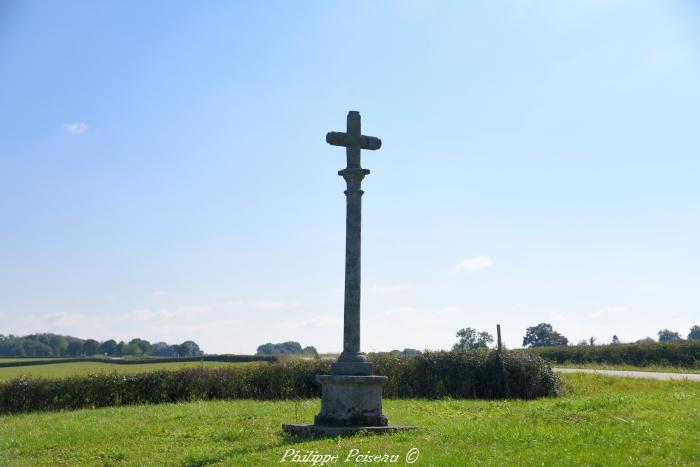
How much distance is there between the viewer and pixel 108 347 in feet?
262

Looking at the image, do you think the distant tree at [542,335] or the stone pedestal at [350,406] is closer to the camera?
the stone pedestal at [350,406]

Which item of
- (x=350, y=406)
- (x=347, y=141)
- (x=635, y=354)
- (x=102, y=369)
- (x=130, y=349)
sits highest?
(x=347, y=141)

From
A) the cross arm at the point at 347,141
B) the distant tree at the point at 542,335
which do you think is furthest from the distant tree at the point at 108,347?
the cross arm at the point at 347,141

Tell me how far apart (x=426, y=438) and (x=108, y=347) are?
248ft

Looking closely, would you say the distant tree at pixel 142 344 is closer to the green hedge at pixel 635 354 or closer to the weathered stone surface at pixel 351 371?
the green hedge at pixel 635 354

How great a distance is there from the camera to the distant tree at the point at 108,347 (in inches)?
3095

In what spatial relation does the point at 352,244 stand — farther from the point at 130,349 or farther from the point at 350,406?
the point at 130,349

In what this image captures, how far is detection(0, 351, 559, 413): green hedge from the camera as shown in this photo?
73.4ft

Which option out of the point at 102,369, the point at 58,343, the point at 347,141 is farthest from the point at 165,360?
the point at 58,343

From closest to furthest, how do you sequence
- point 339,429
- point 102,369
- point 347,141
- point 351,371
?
point 339,429
point 351,371
point 347,141
point 102,369

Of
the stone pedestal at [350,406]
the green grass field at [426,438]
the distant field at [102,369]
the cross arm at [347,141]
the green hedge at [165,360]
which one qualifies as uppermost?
the cross arm at [347,141]

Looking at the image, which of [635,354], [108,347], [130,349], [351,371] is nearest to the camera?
[351,371]

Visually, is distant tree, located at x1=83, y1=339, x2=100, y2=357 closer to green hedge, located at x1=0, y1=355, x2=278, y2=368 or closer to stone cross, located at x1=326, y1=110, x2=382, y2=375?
green hedge, located at x1=0, y1=355, x2=278, y2=368

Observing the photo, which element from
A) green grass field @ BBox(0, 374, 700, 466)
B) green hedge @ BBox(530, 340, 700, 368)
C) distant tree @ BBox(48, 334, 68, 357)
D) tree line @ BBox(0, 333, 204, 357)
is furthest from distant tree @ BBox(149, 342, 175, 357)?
green grass field @ BBox(0, 374, 700, 466)
